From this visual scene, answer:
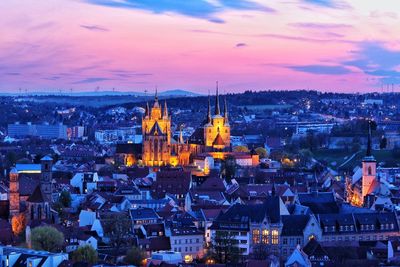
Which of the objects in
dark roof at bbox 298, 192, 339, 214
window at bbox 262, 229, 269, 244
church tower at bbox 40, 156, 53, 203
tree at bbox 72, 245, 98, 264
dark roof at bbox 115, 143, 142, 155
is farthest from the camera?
dark roof at bbox 115, 143, 142, 155

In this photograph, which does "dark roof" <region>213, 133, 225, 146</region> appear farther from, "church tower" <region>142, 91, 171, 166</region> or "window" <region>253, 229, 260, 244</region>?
"window" <region>253, 229, 260, 244</region>

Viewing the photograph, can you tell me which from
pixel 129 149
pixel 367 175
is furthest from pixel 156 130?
pixel 367 175

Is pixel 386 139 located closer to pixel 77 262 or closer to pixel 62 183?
pixel 62 183

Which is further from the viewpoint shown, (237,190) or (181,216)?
(237,190)

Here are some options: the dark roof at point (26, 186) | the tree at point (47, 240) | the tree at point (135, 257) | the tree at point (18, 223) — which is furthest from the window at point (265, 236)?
the dark roof at point (26, 186)

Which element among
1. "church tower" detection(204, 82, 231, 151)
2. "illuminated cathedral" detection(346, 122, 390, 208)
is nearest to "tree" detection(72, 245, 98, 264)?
"illuminated cathedral" detection(346, 122, 390, 208)

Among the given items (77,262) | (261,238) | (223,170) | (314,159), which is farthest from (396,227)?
(314,159)

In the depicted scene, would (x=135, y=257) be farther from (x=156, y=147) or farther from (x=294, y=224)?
(x=156, y=147)
